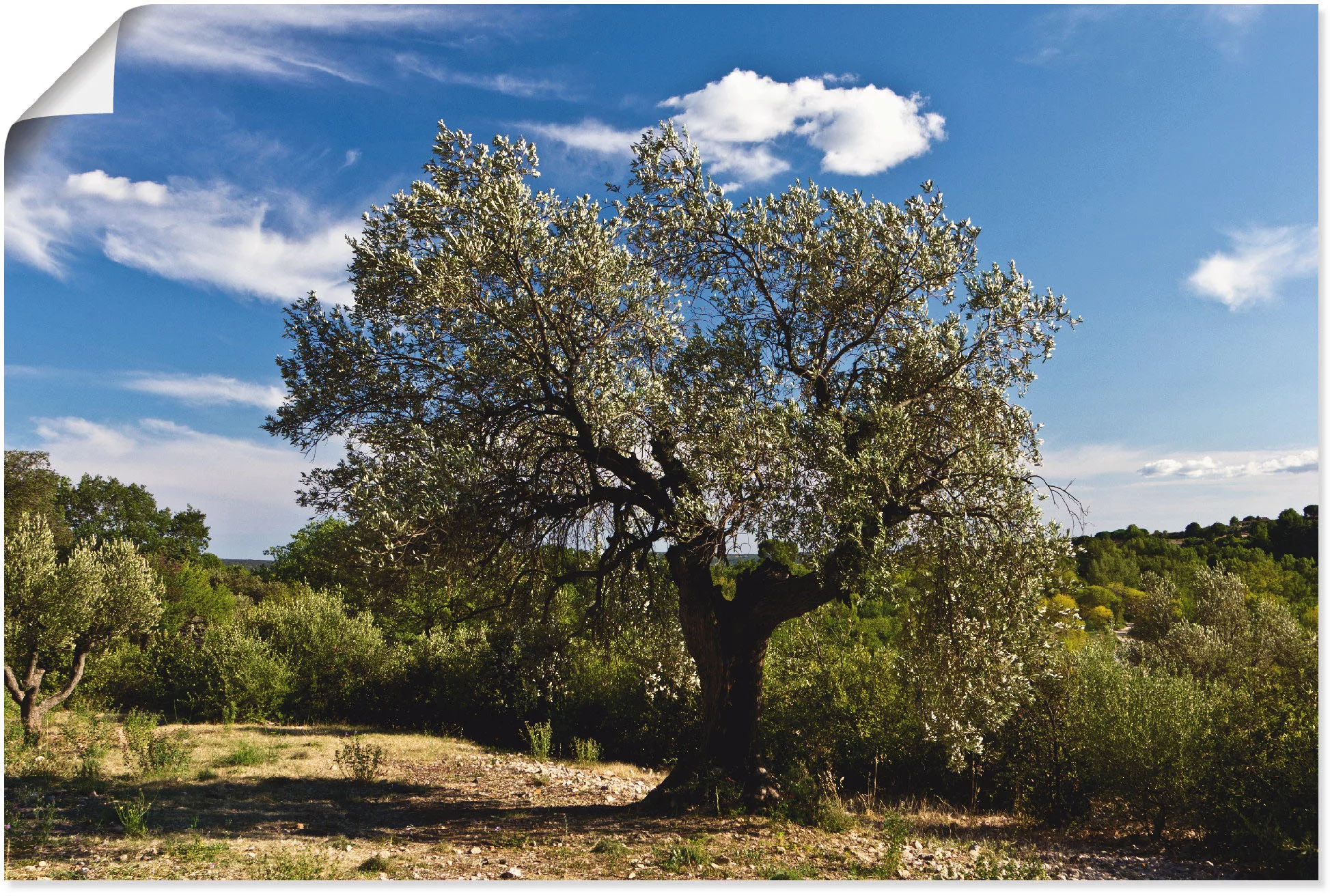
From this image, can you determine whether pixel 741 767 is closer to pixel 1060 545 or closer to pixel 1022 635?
pixel 1022 635

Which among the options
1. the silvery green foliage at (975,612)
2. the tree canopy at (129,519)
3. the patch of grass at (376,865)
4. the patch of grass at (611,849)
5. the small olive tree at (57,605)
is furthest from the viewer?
the tree canopy at (129,519)

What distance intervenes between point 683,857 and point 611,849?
80cm

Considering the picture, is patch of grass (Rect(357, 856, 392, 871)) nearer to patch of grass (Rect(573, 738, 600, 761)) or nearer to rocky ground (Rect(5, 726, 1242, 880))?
rocky ground (Rect(5, 726, 1242, 880))

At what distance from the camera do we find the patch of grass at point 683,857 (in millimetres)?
6664

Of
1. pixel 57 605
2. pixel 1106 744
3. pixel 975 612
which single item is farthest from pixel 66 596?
pixel 1106 744

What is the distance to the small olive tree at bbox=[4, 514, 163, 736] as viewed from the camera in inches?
507

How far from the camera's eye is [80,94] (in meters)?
5.51

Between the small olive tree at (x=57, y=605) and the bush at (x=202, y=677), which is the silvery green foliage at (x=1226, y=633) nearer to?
the bush at (x=202, y=677)

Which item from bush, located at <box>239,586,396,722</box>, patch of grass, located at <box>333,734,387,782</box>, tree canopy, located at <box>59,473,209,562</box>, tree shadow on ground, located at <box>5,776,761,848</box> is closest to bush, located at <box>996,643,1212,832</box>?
tree shadow on ground, located at <box>5,776,761,848</box>

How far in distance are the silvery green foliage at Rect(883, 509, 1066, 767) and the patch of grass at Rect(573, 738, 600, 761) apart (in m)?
8.51

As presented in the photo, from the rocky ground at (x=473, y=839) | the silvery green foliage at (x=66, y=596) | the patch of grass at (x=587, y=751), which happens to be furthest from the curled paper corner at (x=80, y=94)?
the patch of grass at (x=587, y=751)

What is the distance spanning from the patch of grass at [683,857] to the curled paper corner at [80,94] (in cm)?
780

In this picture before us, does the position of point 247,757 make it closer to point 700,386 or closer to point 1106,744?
point 700,386

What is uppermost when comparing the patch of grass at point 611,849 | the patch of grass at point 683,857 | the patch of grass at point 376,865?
the patch of grass at point 376,865
